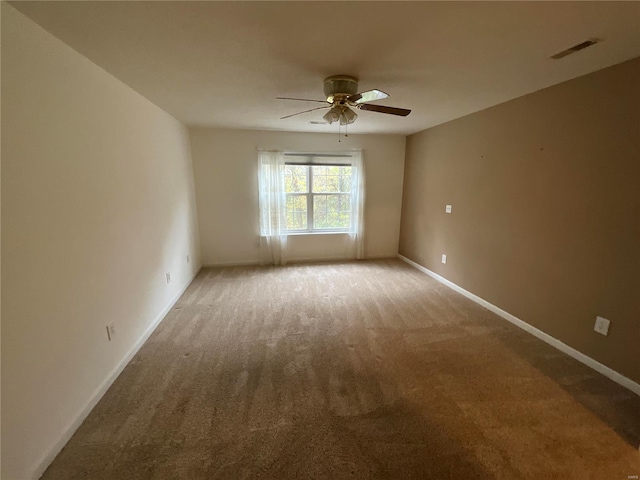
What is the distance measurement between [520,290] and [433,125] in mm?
2468

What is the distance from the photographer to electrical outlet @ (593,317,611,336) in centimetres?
203

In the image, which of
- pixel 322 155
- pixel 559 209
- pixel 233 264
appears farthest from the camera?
pixel 233 264

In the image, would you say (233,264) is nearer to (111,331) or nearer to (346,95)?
(111,331)

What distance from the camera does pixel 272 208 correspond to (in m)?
4.47

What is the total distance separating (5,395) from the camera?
1.17m

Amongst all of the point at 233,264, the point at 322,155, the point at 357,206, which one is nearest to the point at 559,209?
the point at 357,206

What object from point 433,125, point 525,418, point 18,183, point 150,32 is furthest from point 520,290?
point 18,183

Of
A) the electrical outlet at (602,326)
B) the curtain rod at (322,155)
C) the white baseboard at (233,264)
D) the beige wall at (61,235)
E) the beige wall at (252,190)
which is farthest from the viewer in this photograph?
the white baseboard at (233,264)

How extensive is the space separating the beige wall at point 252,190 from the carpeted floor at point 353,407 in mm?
1890

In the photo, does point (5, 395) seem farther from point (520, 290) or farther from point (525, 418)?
point (520, 290)

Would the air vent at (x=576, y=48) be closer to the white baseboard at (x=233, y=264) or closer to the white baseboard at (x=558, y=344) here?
the white baseboard at (x=558, y=344)

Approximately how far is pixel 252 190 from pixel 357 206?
179 centimetres

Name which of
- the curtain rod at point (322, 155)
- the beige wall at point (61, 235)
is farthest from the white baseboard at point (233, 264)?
the beige wall at point (61, 235)

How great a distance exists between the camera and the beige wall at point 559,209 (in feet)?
6.23
